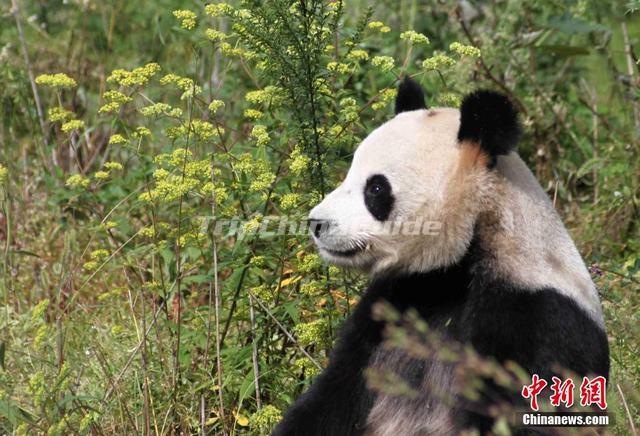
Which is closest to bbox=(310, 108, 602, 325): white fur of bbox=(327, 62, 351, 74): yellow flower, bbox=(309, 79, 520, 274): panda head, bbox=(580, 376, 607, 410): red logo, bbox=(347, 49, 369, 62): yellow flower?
bbox=(309, 79, 520, 274): panda head

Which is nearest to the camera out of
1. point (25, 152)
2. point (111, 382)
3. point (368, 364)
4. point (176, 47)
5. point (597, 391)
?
point (597, 391)

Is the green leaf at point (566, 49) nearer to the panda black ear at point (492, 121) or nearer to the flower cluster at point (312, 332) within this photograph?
the flower cluster at point (312, 332)

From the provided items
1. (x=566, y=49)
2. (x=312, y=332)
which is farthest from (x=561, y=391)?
(x=566, y=49)

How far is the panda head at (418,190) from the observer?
12.9 feet

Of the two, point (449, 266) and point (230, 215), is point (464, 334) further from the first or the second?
point (230, 215)

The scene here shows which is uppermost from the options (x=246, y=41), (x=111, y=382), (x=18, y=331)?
(x=246, y=41)

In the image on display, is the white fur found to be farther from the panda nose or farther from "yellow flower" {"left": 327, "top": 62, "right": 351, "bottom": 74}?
"yellow flower" {"left": 327, "top": 62, "right": 351, "bottom": 74}

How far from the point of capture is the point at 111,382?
4.55 m

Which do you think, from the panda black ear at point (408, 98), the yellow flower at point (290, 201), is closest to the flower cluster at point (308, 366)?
Result: the yellow flower at point (290, 201)

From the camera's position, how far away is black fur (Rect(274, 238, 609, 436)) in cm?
361

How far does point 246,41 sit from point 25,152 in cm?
319

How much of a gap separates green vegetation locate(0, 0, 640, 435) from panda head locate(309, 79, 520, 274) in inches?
20.4

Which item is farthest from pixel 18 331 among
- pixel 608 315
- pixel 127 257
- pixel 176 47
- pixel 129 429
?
pixel 176 47

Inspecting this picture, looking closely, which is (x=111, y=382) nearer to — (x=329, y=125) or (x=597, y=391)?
(x=329, y=125)
